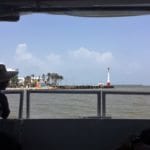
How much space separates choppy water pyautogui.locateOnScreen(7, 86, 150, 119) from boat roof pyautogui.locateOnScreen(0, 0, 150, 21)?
1842mm

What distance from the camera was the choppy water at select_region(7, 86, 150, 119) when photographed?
6.53m

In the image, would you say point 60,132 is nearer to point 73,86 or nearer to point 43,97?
point 43,97

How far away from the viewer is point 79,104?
7.43 metres

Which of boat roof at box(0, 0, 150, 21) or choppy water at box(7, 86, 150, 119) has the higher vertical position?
boat roof at box(0, 0, 150, 21)

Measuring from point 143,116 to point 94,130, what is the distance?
0.79 meters

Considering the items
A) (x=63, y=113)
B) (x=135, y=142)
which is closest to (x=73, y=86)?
(x=63, y=113)

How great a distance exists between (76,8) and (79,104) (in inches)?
118

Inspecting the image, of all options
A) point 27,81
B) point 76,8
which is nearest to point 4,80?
point 76,8

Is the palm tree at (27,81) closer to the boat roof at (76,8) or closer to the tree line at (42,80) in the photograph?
the tree line at (42,80)

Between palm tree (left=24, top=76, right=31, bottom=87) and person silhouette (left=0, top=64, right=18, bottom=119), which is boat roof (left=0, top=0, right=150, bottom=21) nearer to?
person silhouette (left=0, top=64, right=18, bottom=119)

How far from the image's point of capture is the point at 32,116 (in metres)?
6.50

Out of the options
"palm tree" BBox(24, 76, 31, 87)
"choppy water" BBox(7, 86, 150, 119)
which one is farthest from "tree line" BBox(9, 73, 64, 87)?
"choppy water" BBox(7, 86, 150, 119)

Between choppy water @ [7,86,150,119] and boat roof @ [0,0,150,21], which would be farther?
choppy water @ [7,86,150,119]

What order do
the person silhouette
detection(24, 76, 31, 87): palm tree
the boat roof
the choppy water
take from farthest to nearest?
detection(24, 76, 31, 87): palm tree, the choppy water, the person silhouette, the boat roof
